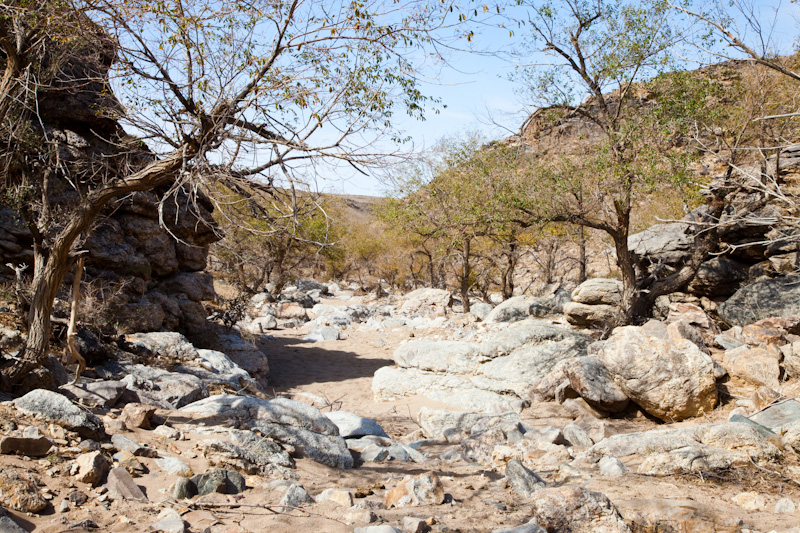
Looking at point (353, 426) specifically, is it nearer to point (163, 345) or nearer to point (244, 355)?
point (163, 345)

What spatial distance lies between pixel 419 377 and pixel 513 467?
6.19m

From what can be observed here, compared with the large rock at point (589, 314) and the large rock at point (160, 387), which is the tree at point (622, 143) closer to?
the large rock at point (589, 314)

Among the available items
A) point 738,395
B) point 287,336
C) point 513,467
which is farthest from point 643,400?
point 287,336

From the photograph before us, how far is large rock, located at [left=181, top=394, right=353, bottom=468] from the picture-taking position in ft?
17.0

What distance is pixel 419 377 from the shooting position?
1082cm

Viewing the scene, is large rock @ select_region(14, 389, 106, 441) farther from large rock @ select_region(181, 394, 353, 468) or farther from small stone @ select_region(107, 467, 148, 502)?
large rock @ select_region(181, 394, 353, 468)

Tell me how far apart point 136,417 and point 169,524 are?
6.33 feet

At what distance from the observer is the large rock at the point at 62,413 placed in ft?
13.5

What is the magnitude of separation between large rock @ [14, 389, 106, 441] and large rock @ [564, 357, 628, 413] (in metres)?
5.96

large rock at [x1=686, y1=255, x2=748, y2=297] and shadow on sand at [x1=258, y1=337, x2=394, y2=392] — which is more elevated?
large rock at [x1=686, y1=255, x2=748, y2=297]

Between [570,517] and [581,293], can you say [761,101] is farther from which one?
[570,517]

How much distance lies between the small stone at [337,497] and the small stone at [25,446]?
191 centimetres

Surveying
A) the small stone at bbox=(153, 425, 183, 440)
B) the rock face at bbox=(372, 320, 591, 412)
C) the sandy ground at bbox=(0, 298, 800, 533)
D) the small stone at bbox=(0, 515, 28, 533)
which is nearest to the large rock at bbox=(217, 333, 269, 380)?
the rock face at bbox=(372, 320, 591, 412)

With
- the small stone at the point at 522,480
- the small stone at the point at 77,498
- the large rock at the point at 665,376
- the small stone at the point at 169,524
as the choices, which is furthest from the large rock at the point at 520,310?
the small stone at the point at 77,498
